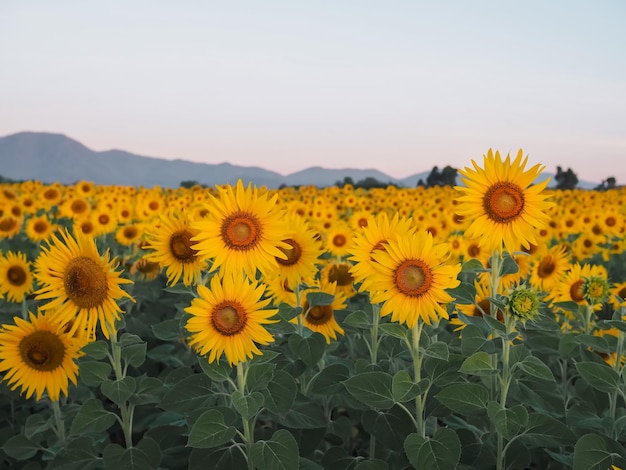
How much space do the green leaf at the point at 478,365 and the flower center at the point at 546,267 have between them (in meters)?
3.27

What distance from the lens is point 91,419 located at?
3.50m

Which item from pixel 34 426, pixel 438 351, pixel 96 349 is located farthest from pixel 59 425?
pixel 438 351

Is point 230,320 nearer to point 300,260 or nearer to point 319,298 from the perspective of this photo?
point 319,298

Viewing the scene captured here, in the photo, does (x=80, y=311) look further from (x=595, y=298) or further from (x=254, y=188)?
(x=595, y=298)

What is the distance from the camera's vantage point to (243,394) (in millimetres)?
3109

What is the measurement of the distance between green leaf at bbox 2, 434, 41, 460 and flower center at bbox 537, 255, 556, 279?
4.94 m

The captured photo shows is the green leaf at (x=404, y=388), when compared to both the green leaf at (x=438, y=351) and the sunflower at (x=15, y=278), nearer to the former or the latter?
the green leaf at (x=438, y=351)

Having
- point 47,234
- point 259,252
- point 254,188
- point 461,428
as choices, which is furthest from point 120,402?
point 47,234

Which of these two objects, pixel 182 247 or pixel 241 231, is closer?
pixel 241 231

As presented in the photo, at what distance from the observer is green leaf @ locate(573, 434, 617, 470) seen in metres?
2.90

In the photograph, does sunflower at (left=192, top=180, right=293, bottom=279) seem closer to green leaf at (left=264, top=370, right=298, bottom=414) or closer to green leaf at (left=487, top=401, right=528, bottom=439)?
green leaf at (left=264, top=370, right=298, bottom=414)

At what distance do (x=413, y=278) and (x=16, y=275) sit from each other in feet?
15.1

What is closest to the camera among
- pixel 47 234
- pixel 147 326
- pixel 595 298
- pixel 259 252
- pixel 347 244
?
pixel 259 252

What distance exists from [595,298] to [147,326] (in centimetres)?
446
